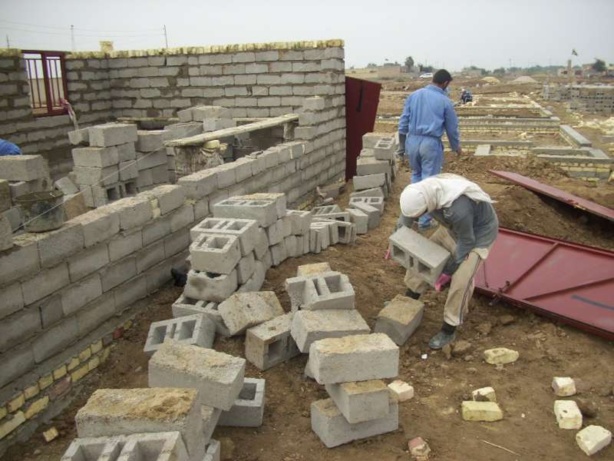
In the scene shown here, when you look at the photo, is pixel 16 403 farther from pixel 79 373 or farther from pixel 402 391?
pixel 402 391

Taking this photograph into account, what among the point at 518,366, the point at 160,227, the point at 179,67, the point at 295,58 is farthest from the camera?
the point at 179,67

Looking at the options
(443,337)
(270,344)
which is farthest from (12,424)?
(443,337)

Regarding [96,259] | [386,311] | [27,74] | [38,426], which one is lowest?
[38,426]

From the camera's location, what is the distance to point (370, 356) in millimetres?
3402

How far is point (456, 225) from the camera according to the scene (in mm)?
4188

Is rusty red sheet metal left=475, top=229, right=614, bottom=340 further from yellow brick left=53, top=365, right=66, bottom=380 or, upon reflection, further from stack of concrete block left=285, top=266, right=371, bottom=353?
yellow brick left=53, top=365, right=66, bottom=380

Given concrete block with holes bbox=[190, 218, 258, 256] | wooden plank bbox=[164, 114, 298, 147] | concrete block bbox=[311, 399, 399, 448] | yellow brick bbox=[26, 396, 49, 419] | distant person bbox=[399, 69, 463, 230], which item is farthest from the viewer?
wooden plank bbox=[164, 114, 298, 147]

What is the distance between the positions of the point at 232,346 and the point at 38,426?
5.21ft

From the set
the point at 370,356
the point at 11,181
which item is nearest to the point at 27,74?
the point at 11,181

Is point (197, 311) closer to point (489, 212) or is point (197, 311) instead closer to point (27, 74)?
point (489, 212)

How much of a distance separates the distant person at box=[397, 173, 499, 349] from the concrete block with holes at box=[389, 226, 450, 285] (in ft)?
0.39

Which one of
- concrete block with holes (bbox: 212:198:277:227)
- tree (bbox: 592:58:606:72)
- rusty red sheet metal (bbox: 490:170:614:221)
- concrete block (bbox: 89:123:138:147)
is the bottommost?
rusty red sheet metal (bbox: 490:170:614:221)

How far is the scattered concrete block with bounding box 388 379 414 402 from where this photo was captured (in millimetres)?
3955

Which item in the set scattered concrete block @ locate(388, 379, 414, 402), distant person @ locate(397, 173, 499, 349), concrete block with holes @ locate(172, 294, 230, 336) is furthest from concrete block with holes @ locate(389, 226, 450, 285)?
concrete block with holes @ locate(172, 294, 230, 336)
